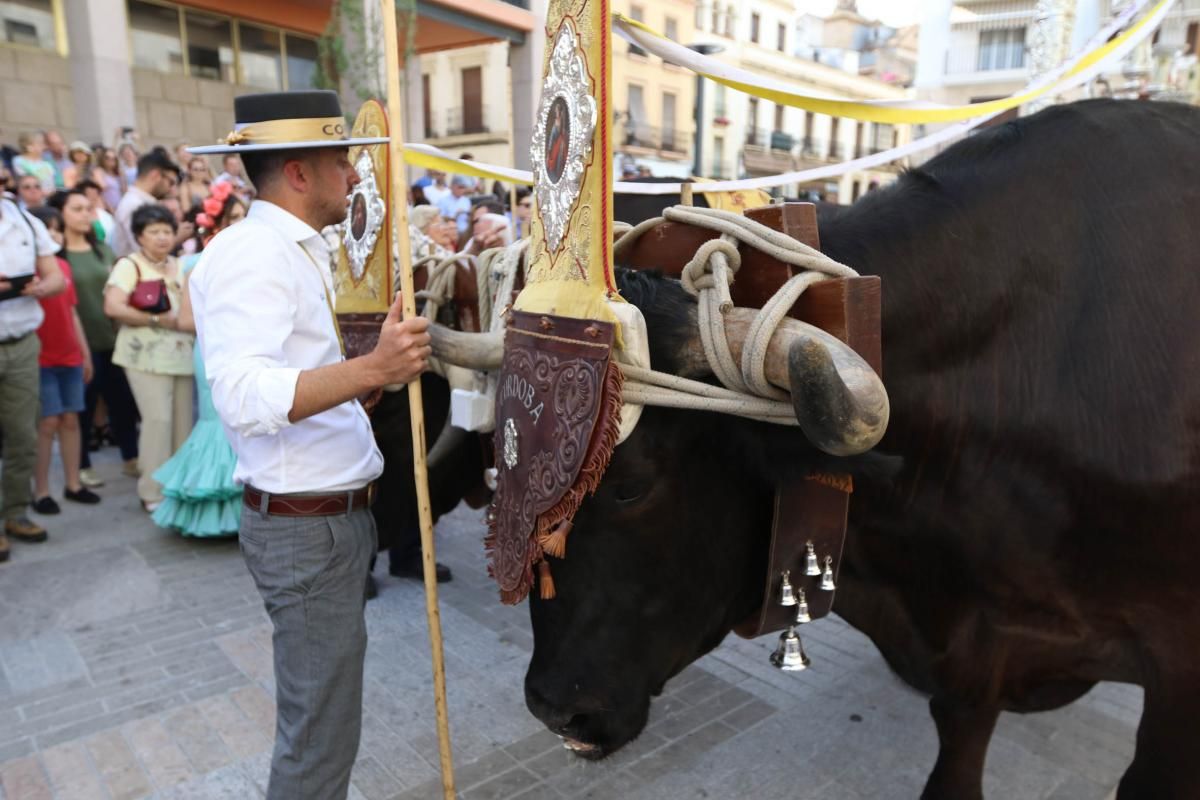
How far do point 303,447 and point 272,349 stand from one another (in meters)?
0.31

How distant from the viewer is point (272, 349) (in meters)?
1.93

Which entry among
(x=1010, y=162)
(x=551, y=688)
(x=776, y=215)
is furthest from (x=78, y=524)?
(x=1010, y=162)

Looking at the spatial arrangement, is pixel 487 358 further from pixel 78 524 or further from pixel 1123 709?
pixel 78 524

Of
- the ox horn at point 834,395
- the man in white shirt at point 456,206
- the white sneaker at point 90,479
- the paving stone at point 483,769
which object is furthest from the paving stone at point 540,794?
the man in white shirt at point 456,206

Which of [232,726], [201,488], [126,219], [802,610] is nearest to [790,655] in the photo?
[802,610]

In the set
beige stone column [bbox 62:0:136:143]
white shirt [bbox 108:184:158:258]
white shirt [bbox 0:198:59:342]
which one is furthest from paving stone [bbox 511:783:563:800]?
beige stone column [bbox 62:0:136:143]

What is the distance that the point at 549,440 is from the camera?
5.46 feet

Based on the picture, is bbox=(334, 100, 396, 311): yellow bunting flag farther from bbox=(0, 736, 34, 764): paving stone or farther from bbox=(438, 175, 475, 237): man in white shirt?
bbox=(438, 175, 475, 237): man in white shirt

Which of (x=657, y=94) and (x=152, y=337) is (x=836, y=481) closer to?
(x=152, y=337)

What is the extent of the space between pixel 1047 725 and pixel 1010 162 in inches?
94.8

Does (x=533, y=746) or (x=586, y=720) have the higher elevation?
(x=586, y=720)

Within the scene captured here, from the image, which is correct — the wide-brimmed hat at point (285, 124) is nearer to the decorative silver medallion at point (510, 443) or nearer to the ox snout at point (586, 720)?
the decorative silver medallion at point (510, 443)

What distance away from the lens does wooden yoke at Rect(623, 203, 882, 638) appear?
1.64 metres

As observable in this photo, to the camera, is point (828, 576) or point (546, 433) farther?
point (828, 576)
